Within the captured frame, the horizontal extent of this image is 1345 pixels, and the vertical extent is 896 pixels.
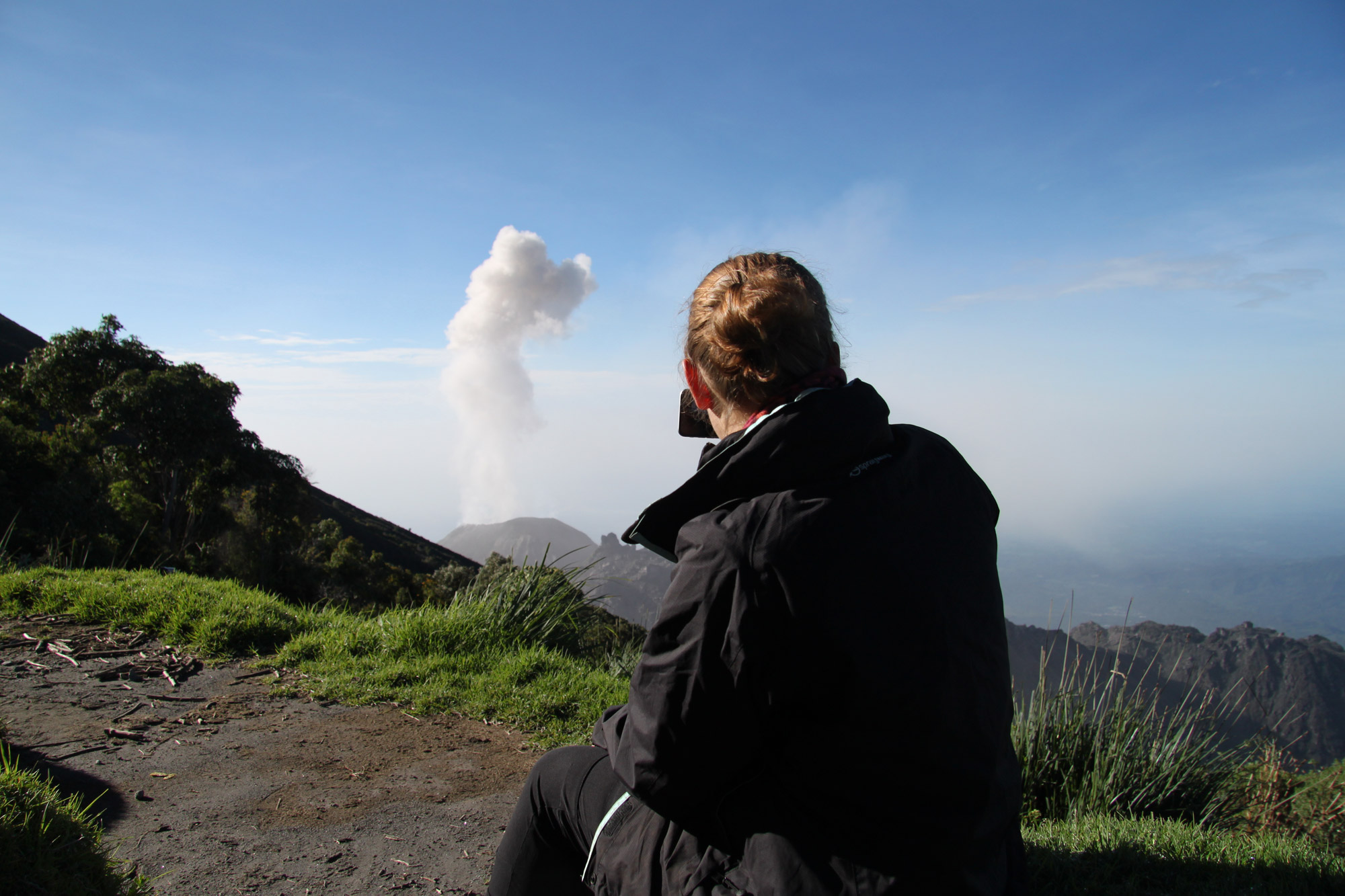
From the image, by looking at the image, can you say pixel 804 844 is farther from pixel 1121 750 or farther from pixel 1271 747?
pixel 1271 747

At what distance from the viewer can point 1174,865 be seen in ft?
7.20

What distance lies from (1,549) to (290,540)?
21.4m

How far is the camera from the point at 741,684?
3.71 ft

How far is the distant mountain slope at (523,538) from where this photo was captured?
18.3 feet

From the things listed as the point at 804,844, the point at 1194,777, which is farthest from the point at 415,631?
the point at 1194,777

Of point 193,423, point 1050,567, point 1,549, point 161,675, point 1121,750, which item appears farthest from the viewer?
point 1050,567

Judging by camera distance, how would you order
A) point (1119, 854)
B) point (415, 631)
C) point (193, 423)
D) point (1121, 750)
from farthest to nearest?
point (193, 423) → point (415, 631) → point (1121, 750) → point (1119, 854)

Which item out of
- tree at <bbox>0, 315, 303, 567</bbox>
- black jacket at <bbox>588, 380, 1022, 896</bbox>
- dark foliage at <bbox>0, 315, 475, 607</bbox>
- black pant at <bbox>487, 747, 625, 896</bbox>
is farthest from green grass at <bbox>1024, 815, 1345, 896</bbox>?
tree at <bbox>0, 315, 303, 567</bbox>

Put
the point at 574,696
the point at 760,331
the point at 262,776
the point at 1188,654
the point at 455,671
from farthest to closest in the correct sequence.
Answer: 1. the point at 1188,654
2. the point at 455,671
3. the point at 574,696
4. the point at 262,776
5. the point at 760,331

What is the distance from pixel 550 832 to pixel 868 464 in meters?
1.10

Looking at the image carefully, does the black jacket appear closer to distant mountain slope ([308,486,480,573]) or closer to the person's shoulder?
the person's shoulder

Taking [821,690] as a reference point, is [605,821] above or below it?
below

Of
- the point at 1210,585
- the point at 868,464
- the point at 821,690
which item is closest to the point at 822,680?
the point at 821,690

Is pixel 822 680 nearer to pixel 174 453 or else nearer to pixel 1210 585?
pixel 174 453
